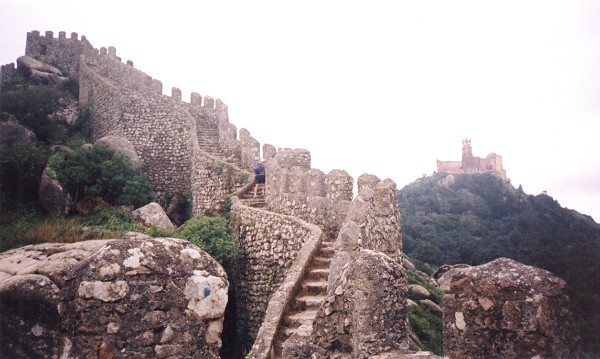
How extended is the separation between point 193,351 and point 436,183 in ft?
207

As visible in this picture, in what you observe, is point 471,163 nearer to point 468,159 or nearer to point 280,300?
point 468,159

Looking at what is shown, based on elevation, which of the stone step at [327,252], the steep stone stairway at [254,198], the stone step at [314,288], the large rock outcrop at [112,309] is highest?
the steep stone stairway at [254,198]

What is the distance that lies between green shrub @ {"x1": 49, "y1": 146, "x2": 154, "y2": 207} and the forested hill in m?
16.1

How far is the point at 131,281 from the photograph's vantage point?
332 centimetres

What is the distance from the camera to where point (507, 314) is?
3182mm

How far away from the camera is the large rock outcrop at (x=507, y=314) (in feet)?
9.93

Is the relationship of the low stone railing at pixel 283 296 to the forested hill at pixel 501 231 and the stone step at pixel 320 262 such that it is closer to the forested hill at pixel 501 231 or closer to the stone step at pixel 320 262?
the stone step at pixel 320 262

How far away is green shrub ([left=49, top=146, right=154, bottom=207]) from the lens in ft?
57.7

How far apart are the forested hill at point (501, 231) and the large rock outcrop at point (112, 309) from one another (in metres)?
4.10

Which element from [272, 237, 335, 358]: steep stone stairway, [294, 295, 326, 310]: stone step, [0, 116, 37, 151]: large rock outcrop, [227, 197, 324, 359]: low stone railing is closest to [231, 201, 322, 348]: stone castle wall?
[227, 197, 324, 359]: low stone railing

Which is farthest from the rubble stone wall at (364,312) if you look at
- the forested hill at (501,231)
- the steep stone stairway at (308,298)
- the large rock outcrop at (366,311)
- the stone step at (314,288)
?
the stone step at (314,288)

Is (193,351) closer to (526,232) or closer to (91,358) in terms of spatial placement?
(91,358)

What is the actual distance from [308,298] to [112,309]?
6.45 m

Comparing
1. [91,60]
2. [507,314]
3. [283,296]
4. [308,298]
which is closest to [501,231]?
[308,298]
